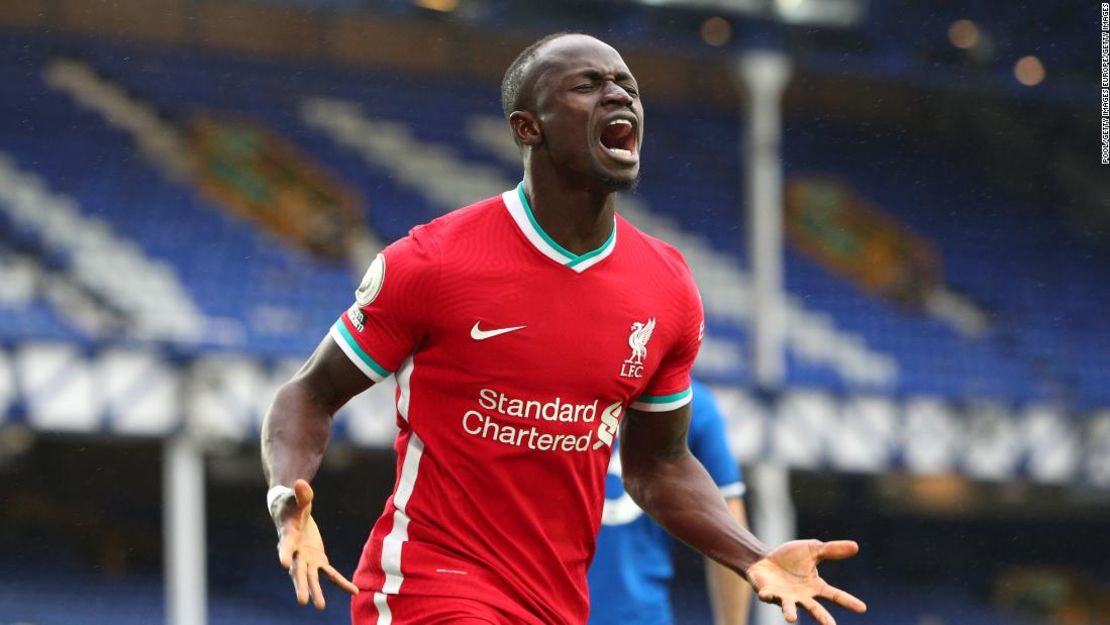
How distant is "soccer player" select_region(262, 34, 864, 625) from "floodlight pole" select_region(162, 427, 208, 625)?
442 inches

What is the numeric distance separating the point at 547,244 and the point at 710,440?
87.1 inches

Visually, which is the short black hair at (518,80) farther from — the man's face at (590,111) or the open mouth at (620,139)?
the open mouth at (620,139)

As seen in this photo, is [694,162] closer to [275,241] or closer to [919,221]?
[919,221]

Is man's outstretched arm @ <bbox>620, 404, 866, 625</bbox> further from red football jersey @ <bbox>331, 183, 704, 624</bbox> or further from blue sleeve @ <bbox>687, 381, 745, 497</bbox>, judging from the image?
blue sleeve @ <bbox>687, 381, 745, 497</bbox>

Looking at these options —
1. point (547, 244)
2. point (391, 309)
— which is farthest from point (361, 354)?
point (547, 244)

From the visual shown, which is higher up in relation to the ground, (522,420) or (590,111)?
(590,111)

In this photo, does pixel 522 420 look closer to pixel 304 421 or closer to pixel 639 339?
pixel 639 339

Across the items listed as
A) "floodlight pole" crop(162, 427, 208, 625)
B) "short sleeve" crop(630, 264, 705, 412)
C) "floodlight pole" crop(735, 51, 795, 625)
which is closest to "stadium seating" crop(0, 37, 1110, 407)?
"floodlight pole" crop(735, 51, 795, 625)

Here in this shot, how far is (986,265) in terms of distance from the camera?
75.3 feet

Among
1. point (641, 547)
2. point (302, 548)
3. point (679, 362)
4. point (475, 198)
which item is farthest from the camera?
point (475, 198)

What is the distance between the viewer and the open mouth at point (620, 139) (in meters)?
4.22

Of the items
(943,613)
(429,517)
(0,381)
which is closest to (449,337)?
(429,517)

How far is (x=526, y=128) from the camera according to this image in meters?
4.39

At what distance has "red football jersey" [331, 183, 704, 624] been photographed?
4.20m
